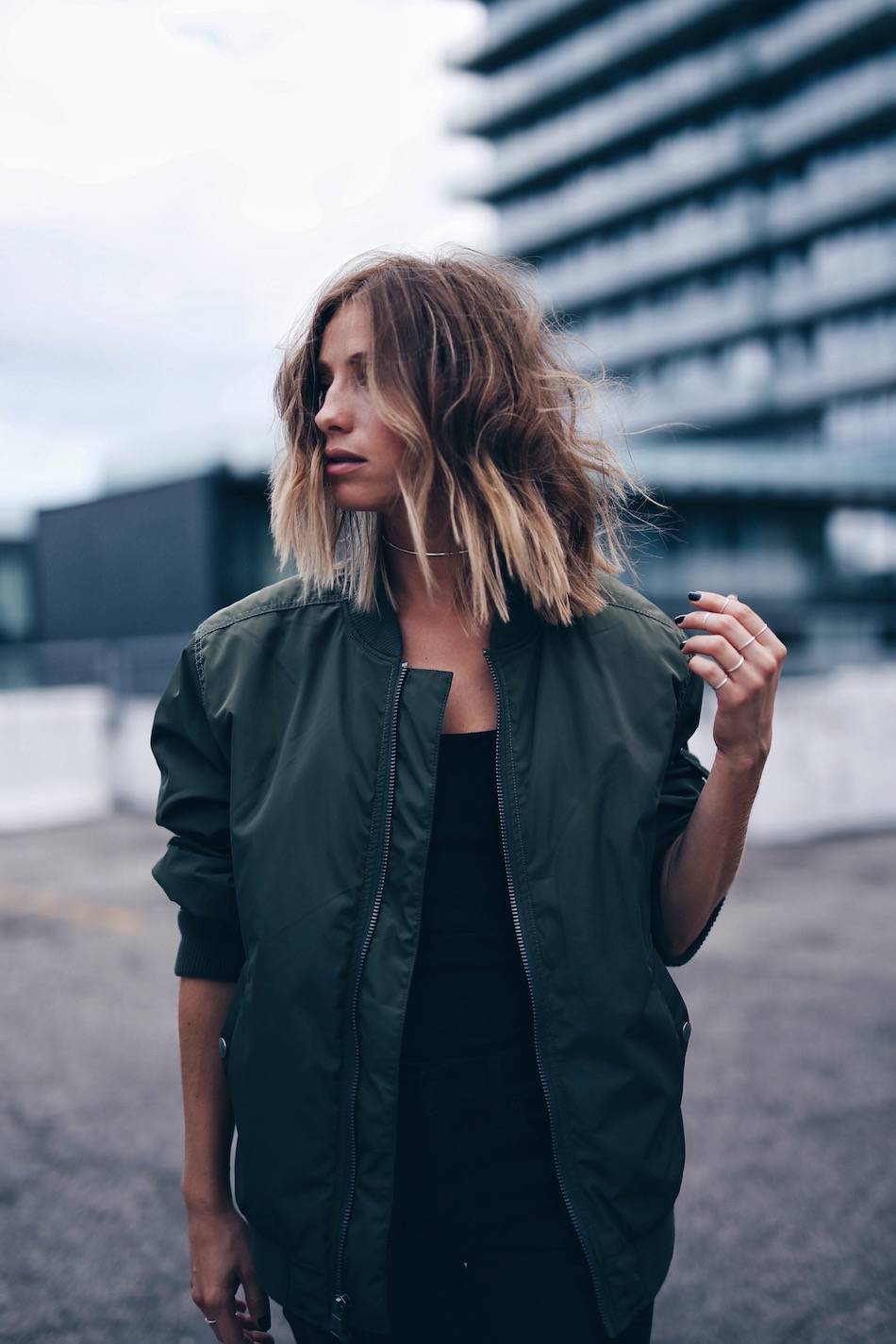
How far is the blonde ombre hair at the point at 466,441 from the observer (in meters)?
1.65

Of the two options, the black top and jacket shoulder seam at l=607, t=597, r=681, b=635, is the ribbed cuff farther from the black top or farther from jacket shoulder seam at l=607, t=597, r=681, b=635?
jacket shoulder seam at l=607, t=597, r=681, b=635

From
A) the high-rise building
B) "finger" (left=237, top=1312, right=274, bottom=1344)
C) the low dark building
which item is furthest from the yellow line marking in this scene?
the high-rise building

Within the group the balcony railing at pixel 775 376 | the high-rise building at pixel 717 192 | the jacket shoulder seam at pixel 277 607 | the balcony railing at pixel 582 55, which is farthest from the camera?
the balcony railing at pixel 582 55

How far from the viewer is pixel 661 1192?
1.66 metres

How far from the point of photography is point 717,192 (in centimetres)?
6297

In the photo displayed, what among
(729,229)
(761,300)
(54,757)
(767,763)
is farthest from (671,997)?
(729,229)

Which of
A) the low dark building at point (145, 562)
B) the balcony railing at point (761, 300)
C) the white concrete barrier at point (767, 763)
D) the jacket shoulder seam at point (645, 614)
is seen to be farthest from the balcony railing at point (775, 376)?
the jacket shoulder seam at point (645, 614)

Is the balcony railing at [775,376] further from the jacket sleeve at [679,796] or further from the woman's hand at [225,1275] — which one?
the woman's hand at [225,1275]

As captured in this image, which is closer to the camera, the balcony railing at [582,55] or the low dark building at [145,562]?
the low dark building at [145,562]

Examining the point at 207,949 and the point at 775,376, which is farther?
the point at 775,376

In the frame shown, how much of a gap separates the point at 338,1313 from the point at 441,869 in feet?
2.02

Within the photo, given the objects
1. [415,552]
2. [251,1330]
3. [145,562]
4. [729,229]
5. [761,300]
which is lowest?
[251,1330]

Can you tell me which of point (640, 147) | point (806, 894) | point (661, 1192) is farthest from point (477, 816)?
point (640, 147)

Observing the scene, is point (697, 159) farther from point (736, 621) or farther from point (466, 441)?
point (736, 621)
